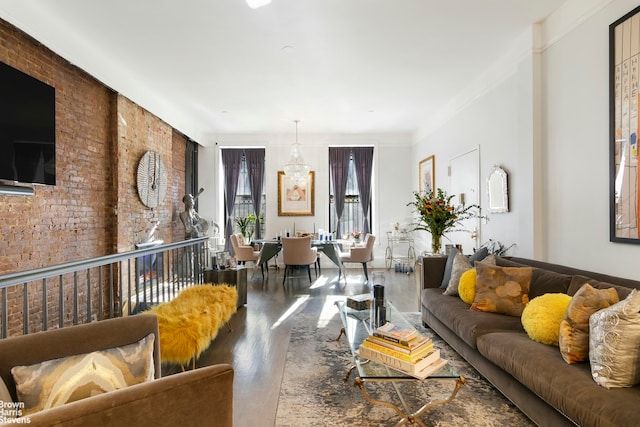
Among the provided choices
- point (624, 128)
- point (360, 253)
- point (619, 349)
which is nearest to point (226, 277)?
point (360, 253)

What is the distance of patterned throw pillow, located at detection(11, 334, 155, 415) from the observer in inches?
47.9

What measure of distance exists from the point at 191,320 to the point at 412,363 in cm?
163

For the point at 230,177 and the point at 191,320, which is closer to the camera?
the point at 191,320

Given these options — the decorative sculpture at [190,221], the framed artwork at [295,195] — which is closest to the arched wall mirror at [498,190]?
the framed artwork at [295,195]

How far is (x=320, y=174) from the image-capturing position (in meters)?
8.33

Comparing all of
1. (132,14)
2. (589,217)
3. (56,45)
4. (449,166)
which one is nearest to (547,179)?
(589,217)

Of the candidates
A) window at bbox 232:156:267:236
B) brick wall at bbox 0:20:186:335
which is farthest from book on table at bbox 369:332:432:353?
window at bbox 232:156:267:236

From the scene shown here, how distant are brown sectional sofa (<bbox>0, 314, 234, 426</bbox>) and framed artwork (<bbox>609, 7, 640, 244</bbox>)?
9.59 ft

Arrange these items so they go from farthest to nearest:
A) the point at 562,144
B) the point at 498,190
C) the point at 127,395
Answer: the point at 498,190, the point at 562,144, the point at 127,395

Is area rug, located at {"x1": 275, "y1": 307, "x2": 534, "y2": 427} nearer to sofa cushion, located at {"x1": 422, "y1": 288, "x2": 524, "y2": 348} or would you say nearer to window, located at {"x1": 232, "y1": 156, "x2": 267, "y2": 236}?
sofa cushion, located at {"x1": 422, "y1": 288, "x2": 524, "y2": 348}

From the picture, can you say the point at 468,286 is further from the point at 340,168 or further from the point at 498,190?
the point at 340,168

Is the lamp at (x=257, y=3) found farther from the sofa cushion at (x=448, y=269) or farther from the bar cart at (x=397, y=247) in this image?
the bar cart at (x=397, y=247)

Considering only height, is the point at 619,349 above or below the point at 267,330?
above

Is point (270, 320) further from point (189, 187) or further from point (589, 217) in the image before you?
point (189, 187)
